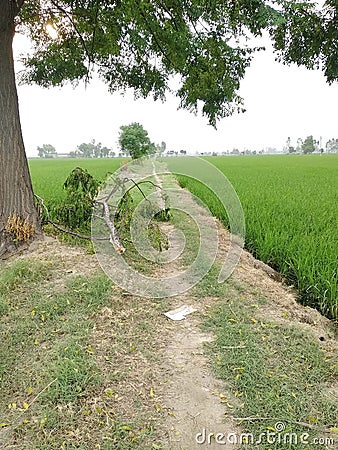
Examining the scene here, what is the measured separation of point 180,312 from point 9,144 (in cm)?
246

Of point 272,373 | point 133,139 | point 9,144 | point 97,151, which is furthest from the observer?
point 97,151

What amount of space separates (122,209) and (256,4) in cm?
250

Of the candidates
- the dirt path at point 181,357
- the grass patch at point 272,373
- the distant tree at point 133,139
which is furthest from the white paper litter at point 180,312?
the distant tree at point 133,139

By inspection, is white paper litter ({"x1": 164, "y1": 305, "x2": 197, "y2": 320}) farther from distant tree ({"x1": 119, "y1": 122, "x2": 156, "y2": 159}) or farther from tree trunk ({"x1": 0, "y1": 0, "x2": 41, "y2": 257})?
distant tree ({"x1": 119, "y1": 122, "x2": 156, "y2": 159})

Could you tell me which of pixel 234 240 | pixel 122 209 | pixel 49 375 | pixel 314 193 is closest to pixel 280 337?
pixel 49 375

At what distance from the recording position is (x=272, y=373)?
67.8 inches

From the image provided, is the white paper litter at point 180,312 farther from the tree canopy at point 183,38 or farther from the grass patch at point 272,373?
the tree canopy at point 183,38

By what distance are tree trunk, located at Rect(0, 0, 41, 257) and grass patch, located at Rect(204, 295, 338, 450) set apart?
2.34 meters

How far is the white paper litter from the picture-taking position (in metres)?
2.31

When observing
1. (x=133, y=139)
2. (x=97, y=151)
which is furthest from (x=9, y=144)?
(x=97, y=151)

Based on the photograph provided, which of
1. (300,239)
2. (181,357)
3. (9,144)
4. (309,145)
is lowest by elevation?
(181,357)

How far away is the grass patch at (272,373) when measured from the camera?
1455 mm

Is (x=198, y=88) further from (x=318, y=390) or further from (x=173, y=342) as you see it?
(x=318, y=390)

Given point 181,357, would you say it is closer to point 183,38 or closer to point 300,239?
point 300,239
